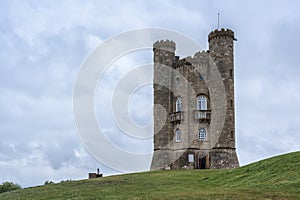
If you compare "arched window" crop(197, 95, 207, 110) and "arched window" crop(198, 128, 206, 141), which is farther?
"arched window" crop(197, 95, 207, 110)

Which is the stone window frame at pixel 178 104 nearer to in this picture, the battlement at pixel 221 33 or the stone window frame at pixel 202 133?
the stone window frame at pixel 202 133

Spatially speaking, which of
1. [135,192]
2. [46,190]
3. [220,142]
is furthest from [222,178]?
[220,142]

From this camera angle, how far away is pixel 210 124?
204 ft

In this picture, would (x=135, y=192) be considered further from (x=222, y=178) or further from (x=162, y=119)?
(x=162, y=119)

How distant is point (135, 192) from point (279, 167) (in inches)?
432

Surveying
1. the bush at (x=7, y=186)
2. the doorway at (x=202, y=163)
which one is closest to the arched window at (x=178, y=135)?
the doorway at (x=202, y=163)

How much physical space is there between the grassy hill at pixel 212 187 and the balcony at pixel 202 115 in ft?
59.4

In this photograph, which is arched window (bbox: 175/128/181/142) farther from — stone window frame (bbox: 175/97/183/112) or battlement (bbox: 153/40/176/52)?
battlement (bbox: 153/40/176/52)

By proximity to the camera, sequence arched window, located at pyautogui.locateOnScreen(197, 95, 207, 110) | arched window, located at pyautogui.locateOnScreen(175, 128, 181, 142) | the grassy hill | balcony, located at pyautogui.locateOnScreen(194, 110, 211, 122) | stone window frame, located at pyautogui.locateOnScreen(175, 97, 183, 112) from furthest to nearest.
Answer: stone window frame, located at pyautogui.locateOnScreen(175, 97, 183, 112) → arched window, located at pyautogui.locateOnScreen(175, 128, 181, 142) → arched window, located at pyautogui.locateOnScreen(197, 95, 207, 110) → balcony, located at pyautogui.locateOnScreen(194, 110, 211, 122) → the grassy hill

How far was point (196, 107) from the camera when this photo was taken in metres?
63.0

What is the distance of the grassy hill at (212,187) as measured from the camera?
1109 inches

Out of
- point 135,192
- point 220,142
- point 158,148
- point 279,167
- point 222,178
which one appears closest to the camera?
point 135,192

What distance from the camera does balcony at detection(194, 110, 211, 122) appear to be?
204ft

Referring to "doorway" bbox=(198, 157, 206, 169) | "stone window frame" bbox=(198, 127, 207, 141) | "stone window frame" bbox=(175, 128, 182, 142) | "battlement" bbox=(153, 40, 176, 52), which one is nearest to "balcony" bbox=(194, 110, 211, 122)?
"stone window frame" bbox=(198, 127, 207, 141)
